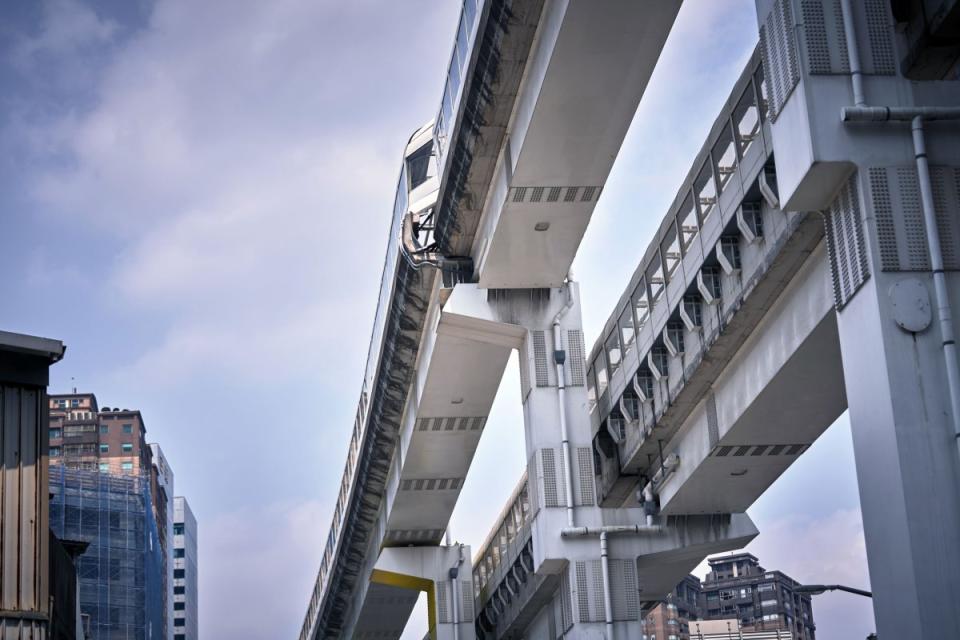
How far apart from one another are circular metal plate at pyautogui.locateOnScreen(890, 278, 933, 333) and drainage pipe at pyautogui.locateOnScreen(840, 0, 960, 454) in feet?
0.45

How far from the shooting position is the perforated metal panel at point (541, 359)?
2786cm

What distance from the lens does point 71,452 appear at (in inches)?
5709

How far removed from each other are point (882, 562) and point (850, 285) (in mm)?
3046

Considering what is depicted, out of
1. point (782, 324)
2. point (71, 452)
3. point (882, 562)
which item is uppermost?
point (71, 452)

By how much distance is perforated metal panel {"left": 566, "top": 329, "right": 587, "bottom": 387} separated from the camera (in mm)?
28016

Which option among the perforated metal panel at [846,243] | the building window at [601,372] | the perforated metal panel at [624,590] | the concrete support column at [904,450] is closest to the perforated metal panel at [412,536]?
the building window at [601,372]

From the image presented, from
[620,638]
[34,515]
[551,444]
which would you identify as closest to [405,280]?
[551,444]

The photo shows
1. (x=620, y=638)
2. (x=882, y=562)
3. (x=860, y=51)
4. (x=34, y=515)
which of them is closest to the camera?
(x=882, y=562)

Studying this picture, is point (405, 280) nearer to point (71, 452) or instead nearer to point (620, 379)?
point (620, 379)

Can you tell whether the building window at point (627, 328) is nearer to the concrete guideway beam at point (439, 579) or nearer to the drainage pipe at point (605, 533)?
the drainage pipe at point (605, 533)

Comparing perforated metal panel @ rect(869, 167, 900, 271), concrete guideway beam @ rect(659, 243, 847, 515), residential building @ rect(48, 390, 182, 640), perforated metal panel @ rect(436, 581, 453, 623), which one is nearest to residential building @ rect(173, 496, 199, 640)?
residential building @ rect(48, 390, 182, 640)

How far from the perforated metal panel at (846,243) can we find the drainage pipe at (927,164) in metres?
0.68

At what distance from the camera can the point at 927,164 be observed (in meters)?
15.2

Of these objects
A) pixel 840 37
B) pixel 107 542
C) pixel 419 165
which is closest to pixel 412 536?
pixel 419 165
